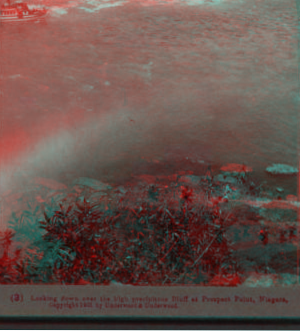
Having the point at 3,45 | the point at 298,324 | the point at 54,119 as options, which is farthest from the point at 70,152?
the point at 298,324

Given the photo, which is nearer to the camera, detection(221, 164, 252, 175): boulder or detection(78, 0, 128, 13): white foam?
detection(221, 164, 252, 175): boulder

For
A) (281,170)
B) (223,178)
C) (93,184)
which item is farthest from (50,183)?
(281,170)

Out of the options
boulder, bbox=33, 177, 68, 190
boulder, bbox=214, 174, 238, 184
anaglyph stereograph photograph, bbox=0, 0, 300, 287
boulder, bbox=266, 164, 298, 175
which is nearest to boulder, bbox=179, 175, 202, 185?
anaglyph stereograph photograph, bbox=0, 0, 300, 287

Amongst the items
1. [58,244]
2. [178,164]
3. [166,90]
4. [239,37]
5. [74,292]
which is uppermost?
[239,37]

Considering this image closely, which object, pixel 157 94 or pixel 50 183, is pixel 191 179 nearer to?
pixel 157 94

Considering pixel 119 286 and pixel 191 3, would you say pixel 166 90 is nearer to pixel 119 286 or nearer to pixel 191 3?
pixel 191 3

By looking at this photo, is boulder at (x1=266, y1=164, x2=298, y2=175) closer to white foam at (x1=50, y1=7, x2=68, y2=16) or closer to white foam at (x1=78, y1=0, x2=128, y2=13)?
white foam at (x1=78, y1=0, x2=128, y2=13)

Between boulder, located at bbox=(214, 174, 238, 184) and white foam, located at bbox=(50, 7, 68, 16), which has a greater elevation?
white foam, located at bbox=(50, 7, 68, 16)
